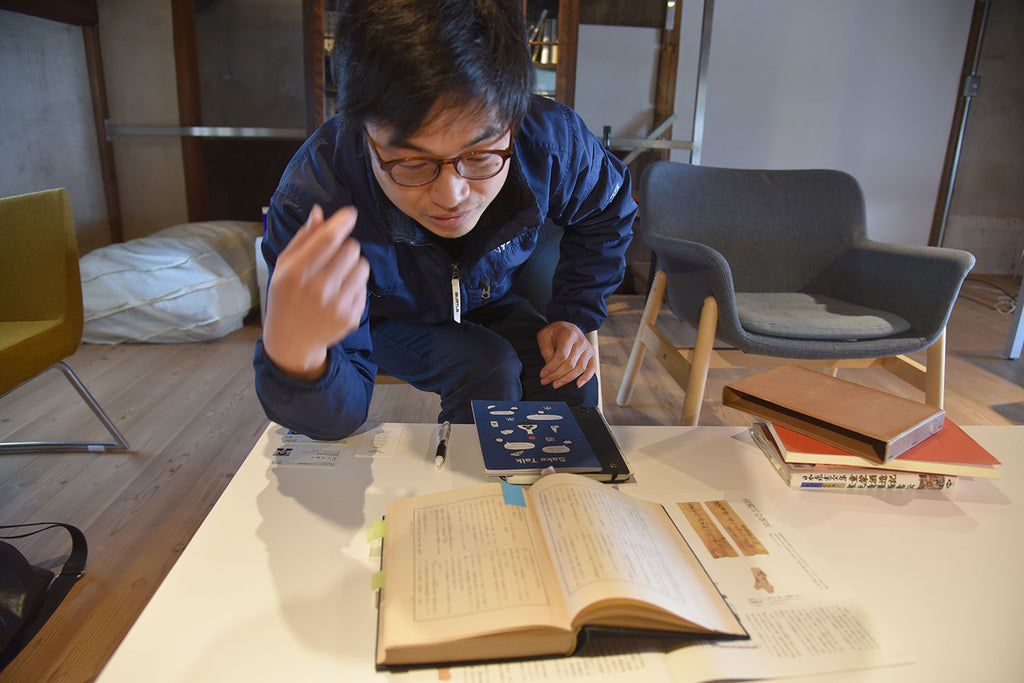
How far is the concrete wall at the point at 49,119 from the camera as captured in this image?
262cm

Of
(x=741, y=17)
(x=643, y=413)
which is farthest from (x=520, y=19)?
(x=741, y=17)

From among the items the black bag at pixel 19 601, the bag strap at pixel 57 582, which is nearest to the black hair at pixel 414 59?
the black bag at pixel 19 601

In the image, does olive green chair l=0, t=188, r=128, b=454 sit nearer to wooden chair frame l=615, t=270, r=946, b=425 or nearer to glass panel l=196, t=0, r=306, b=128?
wooden chair frame l=615, t=270, r=946, b=425

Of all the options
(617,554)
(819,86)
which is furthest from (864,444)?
(819,86)

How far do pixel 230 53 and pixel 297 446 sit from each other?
10.3ft

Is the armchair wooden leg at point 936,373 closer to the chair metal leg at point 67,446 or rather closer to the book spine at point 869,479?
the book spine at point 869,479

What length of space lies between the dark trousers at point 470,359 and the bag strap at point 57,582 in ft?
2.24

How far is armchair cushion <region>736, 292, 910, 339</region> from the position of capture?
1674 millimetres

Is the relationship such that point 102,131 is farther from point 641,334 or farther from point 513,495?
point 513,495

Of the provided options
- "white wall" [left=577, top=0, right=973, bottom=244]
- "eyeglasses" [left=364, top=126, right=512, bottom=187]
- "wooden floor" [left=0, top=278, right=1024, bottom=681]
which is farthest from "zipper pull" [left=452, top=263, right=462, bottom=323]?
"white wall" [left=577, top=0, right=973, bottom=244]

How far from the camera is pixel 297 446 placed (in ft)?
3.09

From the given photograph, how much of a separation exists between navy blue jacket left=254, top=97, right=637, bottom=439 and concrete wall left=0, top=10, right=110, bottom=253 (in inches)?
94.8

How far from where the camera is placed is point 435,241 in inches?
41.5

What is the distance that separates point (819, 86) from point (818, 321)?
276 centimetres
